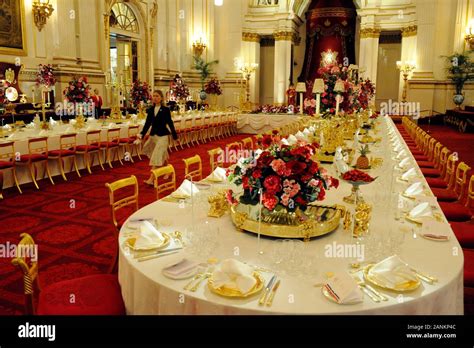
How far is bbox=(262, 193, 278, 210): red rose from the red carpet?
1.96 metres

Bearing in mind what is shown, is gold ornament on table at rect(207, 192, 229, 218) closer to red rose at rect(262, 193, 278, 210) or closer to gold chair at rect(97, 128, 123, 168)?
red rose at rect(262, 193, 278, 210)

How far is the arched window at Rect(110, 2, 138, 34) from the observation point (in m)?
13.3

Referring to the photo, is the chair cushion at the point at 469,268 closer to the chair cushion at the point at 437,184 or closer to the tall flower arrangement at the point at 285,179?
the tall flower arrangement at the point at 285,179

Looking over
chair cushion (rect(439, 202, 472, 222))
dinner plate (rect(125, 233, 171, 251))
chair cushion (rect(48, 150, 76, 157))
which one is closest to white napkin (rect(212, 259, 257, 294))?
dinner plate (rect(125, 233, 171, 251))

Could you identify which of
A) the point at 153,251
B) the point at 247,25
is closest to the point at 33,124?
the point at 153,251

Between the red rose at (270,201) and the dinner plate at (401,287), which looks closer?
the dinner plate at (401,287)

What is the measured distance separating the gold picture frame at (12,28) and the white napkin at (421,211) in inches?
367

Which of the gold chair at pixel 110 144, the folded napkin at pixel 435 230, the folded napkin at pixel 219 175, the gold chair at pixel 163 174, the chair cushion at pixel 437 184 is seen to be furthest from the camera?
the gold chair at pixel 110 144

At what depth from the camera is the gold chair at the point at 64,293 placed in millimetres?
2152

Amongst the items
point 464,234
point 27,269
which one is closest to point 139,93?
point 464,234

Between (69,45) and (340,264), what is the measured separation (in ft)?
35.1

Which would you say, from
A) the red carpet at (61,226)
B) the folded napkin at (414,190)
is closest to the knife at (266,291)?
the folded napkin at (414,190)

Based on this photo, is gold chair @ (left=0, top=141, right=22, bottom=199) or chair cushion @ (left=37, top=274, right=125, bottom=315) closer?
chair cushion @ (left=37, top=274, right=125, bottom=315)

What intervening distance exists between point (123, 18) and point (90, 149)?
7678mm
